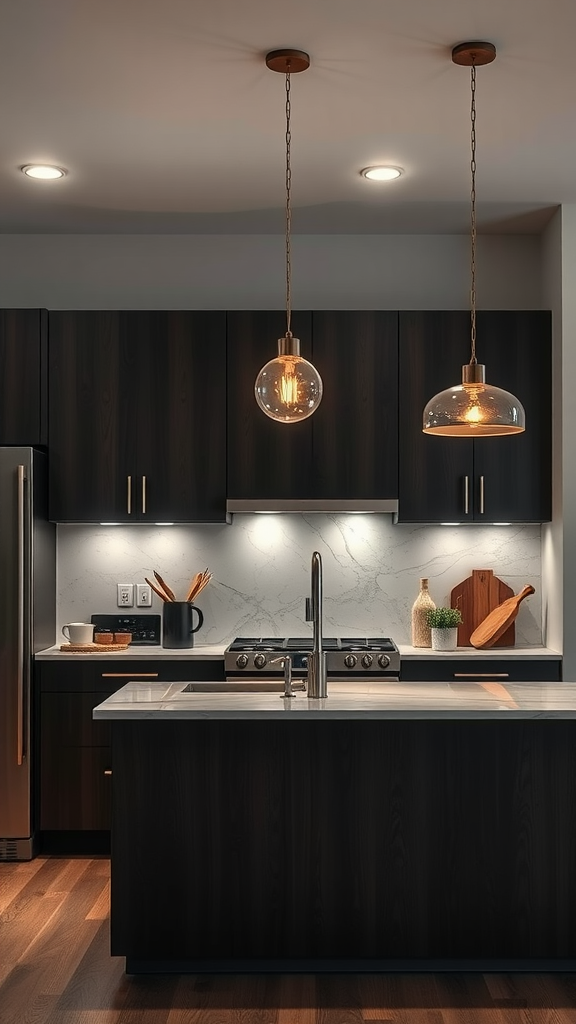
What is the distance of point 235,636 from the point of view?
210 inches

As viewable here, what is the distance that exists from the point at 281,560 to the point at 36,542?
49.3 inches

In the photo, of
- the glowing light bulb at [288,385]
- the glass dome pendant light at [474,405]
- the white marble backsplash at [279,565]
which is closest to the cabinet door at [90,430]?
the white marble backsplash at [279,565]

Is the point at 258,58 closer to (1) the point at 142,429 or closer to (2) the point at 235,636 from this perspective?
(1) the point at 142,429

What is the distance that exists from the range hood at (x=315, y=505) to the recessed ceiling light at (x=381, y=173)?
147cm

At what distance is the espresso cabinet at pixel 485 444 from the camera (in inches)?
196

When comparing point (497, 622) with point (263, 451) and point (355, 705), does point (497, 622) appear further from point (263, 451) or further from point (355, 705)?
point (355, 705)

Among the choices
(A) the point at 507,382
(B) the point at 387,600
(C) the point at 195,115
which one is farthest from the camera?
(B) the point at 387,600

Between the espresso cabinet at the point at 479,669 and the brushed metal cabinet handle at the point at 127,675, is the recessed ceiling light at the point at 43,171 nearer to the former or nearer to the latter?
the brushed metal cabinet handle at the point at 127,675

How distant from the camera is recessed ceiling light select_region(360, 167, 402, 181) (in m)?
4.33

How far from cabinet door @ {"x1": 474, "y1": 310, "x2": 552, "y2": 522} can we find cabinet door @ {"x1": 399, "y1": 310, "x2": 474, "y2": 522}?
0.25 feet

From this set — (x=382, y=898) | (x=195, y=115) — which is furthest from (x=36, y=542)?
(x=382, y=898)

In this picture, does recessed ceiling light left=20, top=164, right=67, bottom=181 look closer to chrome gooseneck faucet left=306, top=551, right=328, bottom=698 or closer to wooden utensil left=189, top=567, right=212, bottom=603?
wooden utensil left=189, top=567, right=212, bottom=603

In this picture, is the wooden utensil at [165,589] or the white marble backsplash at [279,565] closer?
the wooden utensil at [165,589]

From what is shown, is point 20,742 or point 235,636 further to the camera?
point 235,636
